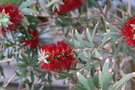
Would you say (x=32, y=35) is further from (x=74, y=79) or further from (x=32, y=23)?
(x=74, y=79)

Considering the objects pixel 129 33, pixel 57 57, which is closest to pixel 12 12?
pixel 57 57

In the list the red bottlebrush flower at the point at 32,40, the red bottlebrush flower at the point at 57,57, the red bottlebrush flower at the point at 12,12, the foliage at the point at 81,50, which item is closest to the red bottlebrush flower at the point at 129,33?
the foliage at the point at 81,50

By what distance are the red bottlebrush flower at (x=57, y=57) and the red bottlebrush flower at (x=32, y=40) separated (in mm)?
394

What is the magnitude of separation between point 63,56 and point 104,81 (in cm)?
32

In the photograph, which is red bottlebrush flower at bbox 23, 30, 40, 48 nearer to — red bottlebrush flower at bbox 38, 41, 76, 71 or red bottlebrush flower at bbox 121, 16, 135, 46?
red bottlebrush flower at bbox 38, 41, 76, 71

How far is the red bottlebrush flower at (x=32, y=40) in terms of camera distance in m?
1.66

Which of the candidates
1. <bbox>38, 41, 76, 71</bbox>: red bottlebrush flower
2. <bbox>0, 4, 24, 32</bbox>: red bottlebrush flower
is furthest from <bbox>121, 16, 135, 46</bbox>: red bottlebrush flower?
<bbox>0, 4, 24, 32</bbox>: red bottlebrush flower

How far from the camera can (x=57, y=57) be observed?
1.24 metres

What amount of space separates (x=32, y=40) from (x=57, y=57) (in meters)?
0.47

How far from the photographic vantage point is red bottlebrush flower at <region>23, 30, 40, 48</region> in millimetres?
1658

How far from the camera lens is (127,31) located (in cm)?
118

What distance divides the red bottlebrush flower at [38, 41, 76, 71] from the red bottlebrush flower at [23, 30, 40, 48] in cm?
39

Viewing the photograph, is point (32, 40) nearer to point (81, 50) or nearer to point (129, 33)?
point (81, 50)

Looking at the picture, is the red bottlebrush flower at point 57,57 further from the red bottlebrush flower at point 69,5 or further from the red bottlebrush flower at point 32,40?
the red bottlebrush flower at point 32,40
